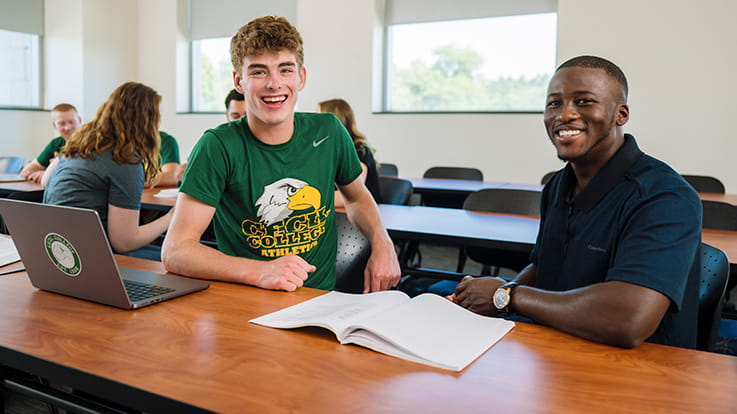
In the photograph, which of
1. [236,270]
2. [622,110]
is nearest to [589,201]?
[622,110]

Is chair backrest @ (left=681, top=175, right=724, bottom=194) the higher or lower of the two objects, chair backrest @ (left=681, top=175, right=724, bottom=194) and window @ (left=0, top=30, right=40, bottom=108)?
the lower

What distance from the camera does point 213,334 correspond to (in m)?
1.11

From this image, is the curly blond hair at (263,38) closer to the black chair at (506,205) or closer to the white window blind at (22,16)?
the black chair at (506,205)

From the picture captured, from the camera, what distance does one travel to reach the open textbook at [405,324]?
3.32 ft

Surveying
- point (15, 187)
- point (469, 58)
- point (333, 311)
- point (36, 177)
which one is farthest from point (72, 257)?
point (469, 58)

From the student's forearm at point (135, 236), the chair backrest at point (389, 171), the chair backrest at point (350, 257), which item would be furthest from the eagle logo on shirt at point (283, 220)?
the chair backrest at point (389, 171)

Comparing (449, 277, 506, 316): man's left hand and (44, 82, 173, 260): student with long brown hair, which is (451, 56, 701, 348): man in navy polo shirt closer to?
(449, 277, 506, 316): man's left hand

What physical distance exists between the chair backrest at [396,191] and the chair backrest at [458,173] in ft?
5.10

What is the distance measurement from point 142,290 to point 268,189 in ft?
1.62

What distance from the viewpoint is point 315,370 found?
95cm

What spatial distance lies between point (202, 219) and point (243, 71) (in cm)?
48

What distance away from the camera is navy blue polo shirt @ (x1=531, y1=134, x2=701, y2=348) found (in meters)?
1.15

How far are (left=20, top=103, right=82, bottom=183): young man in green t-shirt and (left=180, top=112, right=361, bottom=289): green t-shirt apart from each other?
3.28m

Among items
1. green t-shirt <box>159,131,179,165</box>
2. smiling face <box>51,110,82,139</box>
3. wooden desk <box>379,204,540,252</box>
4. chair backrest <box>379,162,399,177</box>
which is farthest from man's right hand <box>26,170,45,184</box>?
chair backrest <box>379,162,399,177</box>
